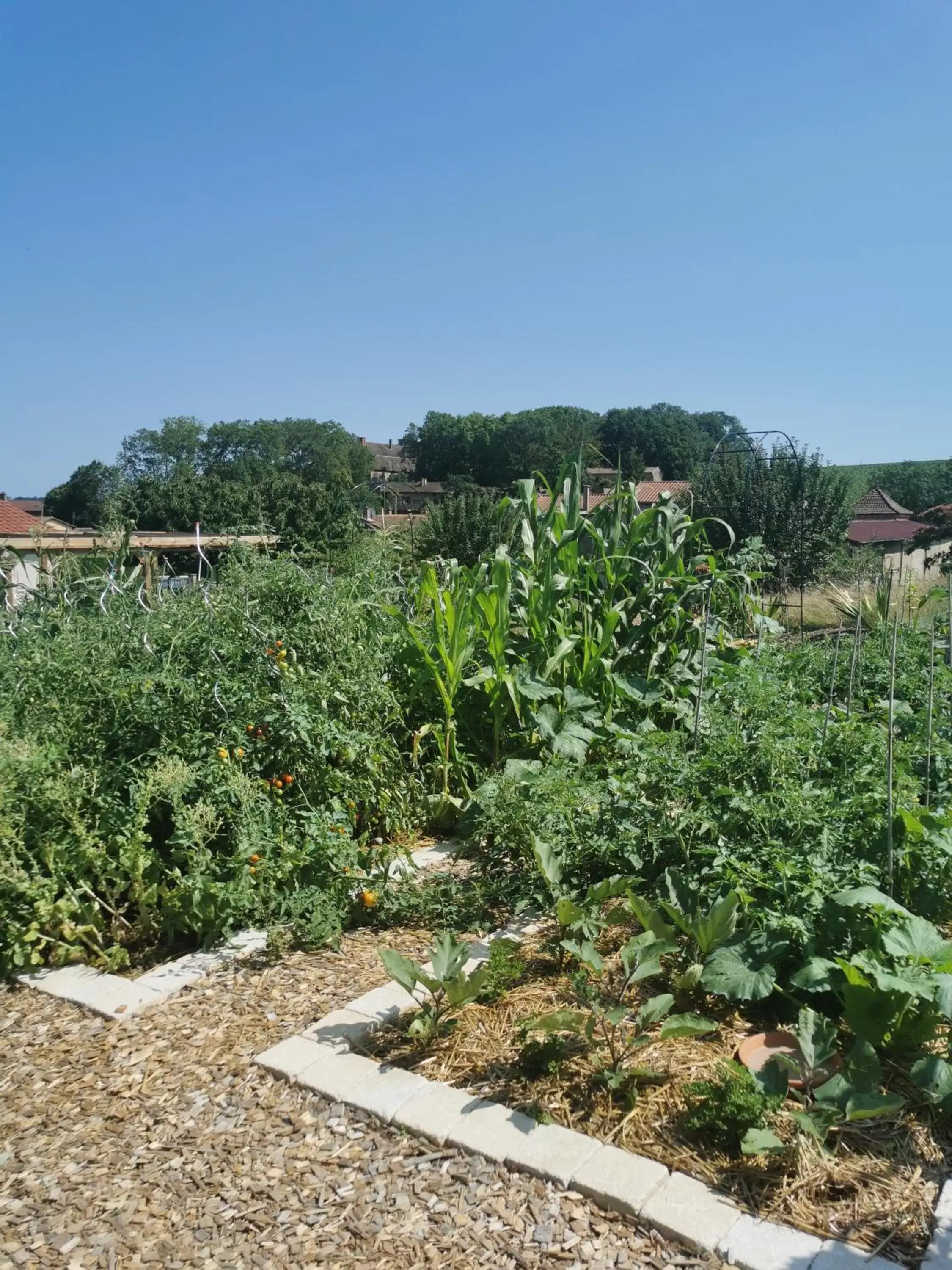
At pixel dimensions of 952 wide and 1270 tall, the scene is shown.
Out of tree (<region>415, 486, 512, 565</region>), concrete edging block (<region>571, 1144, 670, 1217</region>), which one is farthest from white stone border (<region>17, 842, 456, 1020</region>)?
tree (<region>415, 486, 512, 565</region>)

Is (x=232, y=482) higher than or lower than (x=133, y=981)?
higher

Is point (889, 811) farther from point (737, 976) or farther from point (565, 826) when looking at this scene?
point (565, 826)

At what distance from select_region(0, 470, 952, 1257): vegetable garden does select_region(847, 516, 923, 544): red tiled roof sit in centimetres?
2451

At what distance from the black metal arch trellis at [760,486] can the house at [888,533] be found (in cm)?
151

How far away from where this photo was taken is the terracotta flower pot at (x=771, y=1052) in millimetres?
2035

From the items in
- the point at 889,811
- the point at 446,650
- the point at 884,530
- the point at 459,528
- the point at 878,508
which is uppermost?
the point at 878,508

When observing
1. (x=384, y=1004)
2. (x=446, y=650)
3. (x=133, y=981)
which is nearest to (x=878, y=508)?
(x=446, y=650)

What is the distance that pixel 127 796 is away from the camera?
125 inches

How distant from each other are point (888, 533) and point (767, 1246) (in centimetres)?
3583

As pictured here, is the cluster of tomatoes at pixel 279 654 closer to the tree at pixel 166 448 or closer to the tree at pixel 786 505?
the tree at pixel 786 505

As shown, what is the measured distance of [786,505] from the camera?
40.2ft

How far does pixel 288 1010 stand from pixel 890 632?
4.05 metres

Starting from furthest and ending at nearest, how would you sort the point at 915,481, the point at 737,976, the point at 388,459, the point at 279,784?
the point at 388,459 < the point at 915,481 < the point at 279,784 < the point at 737,976

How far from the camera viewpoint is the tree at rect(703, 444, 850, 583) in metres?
11.5
